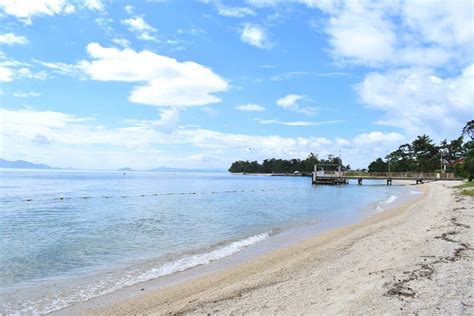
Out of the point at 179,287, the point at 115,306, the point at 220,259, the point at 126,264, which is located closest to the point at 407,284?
the point at 179,287

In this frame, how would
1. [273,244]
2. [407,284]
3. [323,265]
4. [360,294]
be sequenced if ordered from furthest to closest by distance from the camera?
[273,244] → [323,265] → [407,284] → [360,294]

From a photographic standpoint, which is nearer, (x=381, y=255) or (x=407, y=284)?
(x=407, y=284)

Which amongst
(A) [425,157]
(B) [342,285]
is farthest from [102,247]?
(A) [425,157]

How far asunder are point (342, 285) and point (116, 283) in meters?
5.89

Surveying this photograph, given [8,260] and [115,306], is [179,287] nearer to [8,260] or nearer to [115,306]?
[115,306]

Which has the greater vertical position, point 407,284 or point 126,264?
point 407,284

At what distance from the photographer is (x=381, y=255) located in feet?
33.7

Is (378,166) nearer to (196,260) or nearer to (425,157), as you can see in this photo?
(425,157)

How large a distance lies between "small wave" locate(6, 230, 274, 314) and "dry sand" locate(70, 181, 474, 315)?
3.29ft

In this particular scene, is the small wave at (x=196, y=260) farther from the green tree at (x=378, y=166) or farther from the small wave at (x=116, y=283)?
the green tree at (x=378, y=166)

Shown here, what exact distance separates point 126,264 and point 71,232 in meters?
8.70

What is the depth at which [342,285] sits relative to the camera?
7.36m

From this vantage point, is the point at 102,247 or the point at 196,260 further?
the point at 102,247

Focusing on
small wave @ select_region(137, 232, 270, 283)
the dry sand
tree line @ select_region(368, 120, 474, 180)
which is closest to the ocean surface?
small wave @ select_region(137, 232, 270, 283)
